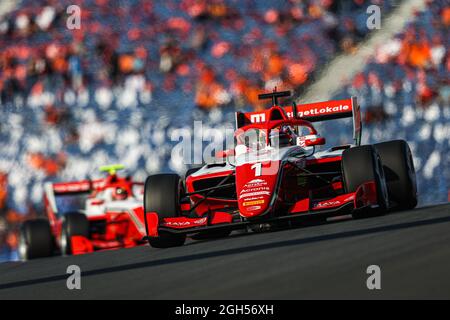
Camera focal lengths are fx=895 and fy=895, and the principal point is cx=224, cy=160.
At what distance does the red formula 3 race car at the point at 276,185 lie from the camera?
7.24m

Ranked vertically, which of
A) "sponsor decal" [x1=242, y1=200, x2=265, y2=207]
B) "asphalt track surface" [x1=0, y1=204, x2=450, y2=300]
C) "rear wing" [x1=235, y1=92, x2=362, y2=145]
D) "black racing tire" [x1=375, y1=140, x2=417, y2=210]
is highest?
"rear wing" [x1=235, y1=92, x2=362, y2=145]

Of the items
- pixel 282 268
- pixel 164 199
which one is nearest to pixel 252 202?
pixel 164 199

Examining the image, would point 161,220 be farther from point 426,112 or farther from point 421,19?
point 421,19

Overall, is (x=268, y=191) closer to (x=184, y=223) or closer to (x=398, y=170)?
(x=184, y=223)

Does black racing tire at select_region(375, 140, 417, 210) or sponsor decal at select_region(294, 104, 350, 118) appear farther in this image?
sponsor decal at select_region(294, 104, 350, 118)

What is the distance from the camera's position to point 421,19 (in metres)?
14.8

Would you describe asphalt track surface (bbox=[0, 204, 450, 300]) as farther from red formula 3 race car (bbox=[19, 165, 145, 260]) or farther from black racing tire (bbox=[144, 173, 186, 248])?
red formula 3 race car (bbox=[19, 165, 145, 260])

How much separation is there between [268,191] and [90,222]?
473 cm

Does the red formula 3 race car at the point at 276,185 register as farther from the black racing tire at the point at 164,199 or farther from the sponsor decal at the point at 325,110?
the sponsor decal at the point at 325,110

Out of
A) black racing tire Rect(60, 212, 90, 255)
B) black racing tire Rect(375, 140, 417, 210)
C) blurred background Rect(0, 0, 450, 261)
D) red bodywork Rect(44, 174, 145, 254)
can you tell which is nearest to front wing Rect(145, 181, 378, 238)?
black racing tire Rect(375, 140, 417, 210)

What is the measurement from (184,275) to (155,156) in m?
8.83

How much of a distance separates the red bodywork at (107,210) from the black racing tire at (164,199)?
2.93 meters

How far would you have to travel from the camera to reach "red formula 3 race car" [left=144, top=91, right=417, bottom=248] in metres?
7.24
